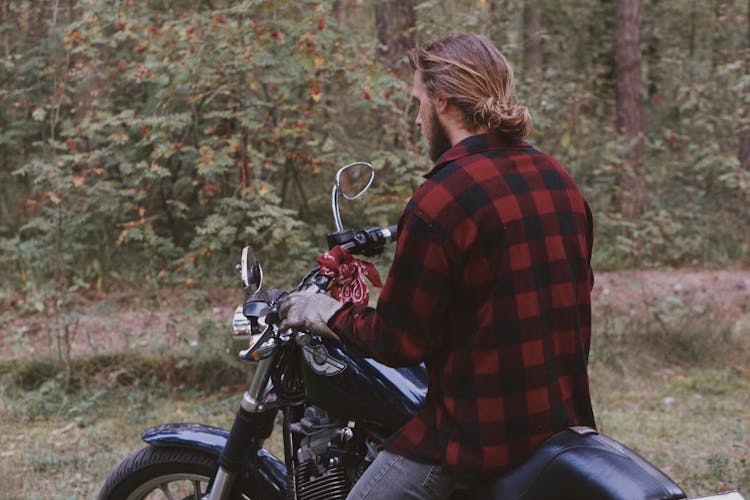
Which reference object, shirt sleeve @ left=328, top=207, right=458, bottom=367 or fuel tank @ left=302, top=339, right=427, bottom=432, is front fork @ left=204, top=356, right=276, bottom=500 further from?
shirt sleeve @ left=328, top=207, right=458, bottom=367

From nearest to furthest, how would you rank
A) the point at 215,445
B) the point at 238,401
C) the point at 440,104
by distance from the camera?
the point at 440,104 → the point at 215,445 → the point at 238,401

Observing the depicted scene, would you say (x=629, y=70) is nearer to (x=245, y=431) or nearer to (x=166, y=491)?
(x=166, y=491)

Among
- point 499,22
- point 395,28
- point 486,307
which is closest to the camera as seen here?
point 486,307

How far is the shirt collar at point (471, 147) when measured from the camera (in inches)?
87.5

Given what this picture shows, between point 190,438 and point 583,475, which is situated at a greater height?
point 583,475

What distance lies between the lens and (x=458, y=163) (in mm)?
2199

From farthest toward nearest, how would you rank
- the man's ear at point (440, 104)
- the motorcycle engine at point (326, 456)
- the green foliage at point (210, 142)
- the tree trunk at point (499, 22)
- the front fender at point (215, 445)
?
the tree trunk at point (499, 22) < the green foliage at point (210, 142) < the front fender at point (215, 445) < the motorcycle engine at point (326, 456) < the man's ear at point (440, 104)

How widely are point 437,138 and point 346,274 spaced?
0.50 m

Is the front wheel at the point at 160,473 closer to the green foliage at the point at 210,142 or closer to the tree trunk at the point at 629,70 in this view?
the green foliage at the point at 210,142

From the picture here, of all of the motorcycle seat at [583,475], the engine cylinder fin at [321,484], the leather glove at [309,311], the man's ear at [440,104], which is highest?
the man's ear at [440,104]

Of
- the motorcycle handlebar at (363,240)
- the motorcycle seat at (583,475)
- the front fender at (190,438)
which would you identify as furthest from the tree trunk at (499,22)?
the motorcycle seat at (583,475)

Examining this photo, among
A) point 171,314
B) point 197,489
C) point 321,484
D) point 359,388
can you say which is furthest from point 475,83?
point 171,314

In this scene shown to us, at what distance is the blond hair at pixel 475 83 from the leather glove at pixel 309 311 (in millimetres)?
574

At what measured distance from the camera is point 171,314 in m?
6.91
